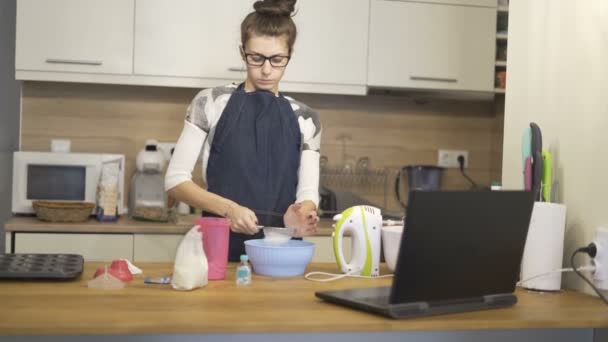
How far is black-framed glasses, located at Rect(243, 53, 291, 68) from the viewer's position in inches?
77.3

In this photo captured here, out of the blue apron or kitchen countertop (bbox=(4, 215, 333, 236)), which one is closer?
the blue apron

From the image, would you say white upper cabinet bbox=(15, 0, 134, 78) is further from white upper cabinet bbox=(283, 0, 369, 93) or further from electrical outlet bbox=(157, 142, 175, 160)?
white upper cabinet bbox=(283, 0, 369, 93)

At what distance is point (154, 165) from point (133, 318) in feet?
7.12

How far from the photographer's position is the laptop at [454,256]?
1.16 metres

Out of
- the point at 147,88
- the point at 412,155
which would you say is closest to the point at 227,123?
the point at 147,88

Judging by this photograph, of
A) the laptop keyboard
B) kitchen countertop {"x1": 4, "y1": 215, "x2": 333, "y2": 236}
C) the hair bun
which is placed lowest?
kitchen countertop {"x1": 4, "y1": 215, "x2": 333, "y2": 236}

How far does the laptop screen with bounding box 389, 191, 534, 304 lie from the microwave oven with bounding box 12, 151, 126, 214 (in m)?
2.04

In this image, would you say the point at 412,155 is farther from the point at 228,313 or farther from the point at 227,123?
the point at 228,313

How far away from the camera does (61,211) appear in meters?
2.88

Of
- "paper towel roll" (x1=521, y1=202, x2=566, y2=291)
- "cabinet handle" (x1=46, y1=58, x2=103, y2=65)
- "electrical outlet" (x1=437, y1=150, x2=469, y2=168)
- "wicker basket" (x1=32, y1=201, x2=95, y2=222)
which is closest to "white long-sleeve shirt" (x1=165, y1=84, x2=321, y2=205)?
"paper towel roll" (x1=521, y1=202, x2=566, y2=291)

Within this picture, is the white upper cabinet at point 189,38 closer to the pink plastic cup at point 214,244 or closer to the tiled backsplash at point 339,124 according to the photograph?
the tiled backsplash at point 339,124

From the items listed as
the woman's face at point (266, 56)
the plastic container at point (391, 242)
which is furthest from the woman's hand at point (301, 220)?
the woman's face at point (266, 56)

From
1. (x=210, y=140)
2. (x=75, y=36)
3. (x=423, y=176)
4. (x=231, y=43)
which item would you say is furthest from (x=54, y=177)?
(x=423, y=176)

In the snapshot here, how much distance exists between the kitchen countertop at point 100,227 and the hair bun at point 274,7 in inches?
45.9
